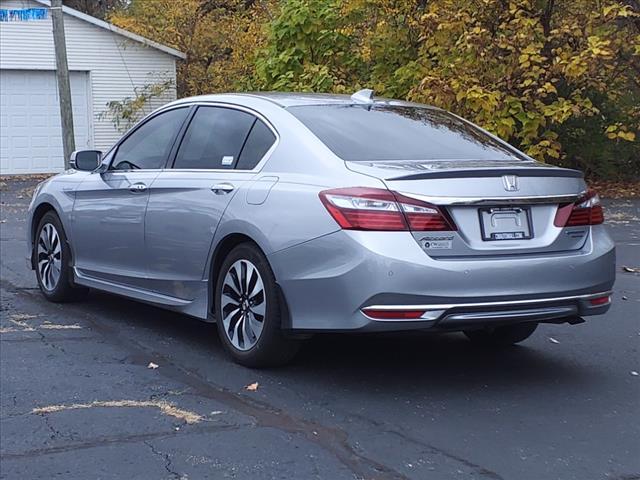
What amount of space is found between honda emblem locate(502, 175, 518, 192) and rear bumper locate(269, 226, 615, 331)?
14.3 inches

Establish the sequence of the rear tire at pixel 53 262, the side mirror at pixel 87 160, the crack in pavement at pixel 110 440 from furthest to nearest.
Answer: the rear tire at pixel 53 262 < the side mirror at pixel 87 160 < the crack in pavement at pixel 110 440

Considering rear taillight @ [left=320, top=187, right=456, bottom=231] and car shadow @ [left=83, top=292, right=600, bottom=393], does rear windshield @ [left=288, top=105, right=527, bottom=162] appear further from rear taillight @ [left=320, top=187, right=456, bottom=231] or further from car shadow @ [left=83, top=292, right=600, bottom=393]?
car shadow @ [left=83, top=292, right=600, bottom=393]

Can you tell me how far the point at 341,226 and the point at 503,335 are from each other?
6.08ft

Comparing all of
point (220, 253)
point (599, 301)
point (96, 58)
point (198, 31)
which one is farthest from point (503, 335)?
point (198, 31)

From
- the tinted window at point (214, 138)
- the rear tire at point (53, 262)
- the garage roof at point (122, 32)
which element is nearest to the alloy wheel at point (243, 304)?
the tinted window at point (214, 138)

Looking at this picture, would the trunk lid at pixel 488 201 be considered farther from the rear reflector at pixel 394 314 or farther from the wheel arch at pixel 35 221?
the wheel arch at pixel 35 221

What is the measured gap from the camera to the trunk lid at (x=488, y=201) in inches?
192

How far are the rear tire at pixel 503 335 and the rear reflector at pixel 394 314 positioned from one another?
1385 mm

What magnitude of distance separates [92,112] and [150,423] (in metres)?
20.4

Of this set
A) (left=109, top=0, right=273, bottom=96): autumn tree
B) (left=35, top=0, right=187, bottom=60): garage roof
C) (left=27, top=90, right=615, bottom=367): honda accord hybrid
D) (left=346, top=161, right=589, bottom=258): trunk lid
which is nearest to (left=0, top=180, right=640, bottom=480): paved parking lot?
(left=27, top=90, right=615, bottom=367): honda accord hybrid

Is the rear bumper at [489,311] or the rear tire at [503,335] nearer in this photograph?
the rear bumper at [489,311]

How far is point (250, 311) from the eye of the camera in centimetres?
557

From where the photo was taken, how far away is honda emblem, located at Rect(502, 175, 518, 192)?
16.6 ft

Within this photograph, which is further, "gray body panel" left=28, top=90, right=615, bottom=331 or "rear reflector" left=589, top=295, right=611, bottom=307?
"rear reflector" left=589, top=295, right=611, bottom=307
